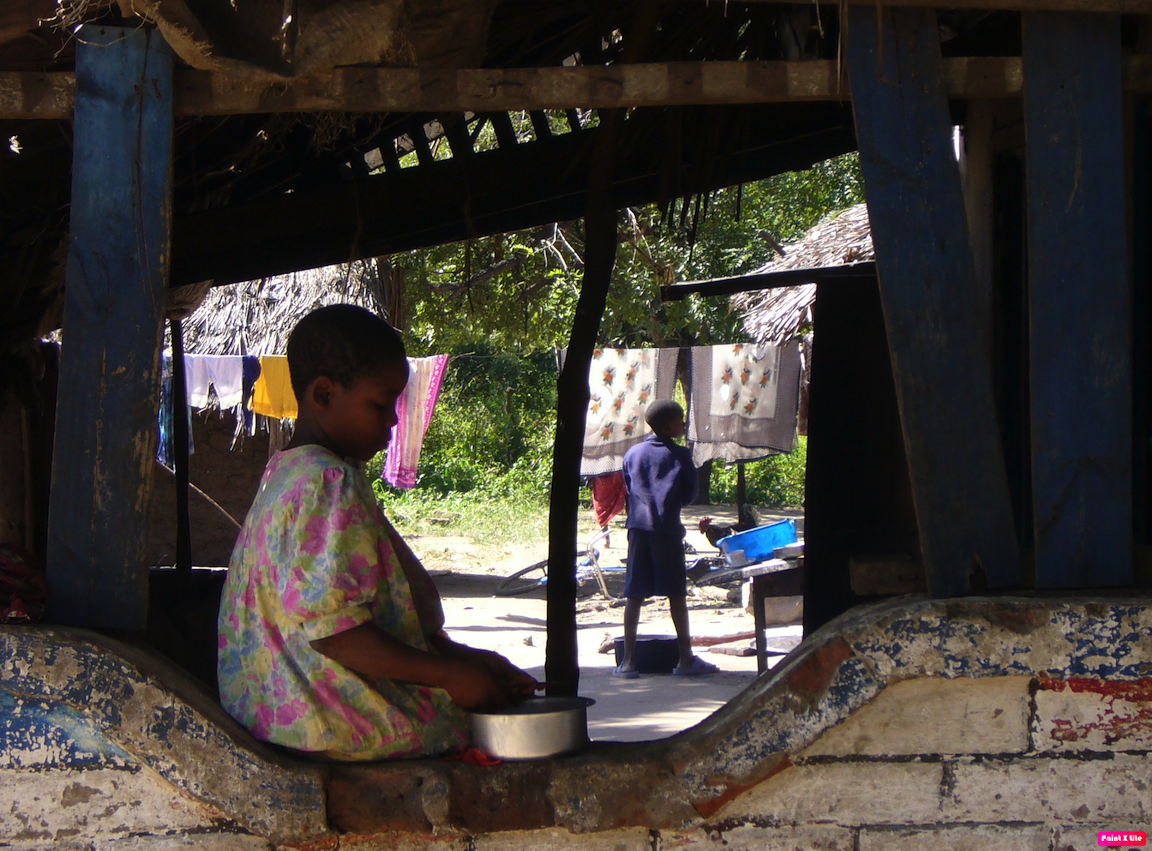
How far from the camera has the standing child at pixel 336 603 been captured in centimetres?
174

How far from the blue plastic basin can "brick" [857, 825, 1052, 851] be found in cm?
725

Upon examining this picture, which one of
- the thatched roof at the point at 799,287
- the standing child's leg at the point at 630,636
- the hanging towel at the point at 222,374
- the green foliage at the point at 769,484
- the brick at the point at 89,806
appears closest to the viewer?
the brick at the point at 89,806

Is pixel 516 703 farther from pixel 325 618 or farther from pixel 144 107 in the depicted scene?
pixel 144 107

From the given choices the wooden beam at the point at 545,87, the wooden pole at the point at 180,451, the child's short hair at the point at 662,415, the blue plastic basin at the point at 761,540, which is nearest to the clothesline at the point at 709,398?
the blue plastic basin at the point at 761,540

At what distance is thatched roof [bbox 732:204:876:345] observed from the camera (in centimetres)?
804

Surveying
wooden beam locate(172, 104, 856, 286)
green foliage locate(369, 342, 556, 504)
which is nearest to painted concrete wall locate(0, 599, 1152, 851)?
wooden beam locate(172, 104, 856, 286)

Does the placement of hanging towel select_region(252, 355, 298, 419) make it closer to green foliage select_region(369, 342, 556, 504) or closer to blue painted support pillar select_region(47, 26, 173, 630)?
blue painted support pillar select_region(47, 26, 173, 630)

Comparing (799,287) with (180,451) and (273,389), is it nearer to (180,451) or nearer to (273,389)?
(273,389)

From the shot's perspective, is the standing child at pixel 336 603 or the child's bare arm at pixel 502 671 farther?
the child's bare arm at pixel 502 671

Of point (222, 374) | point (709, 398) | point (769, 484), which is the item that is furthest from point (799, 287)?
point (769, 484)

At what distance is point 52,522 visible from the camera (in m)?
1.88

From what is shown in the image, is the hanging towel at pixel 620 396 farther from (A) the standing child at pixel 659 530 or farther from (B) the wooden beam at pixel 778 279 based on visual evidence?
(B) the wooden beam at pixel 778 279

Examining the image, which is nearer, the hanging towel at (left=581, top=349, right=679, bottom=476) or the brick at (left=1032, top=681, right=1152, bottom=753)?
the brick at (left=1032, top=681, right=1152, bottom=753)

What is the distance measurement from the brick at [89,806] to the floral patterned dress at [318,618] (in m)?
0.19
